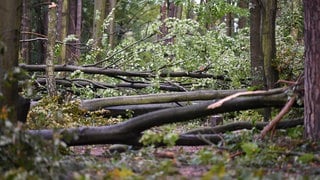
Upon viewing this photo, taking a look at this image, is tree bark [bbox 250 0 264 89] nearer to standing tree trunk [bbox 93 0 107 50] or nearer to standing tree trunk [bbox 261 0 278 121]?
standing tree trunk [bbox 261 0 278 121]

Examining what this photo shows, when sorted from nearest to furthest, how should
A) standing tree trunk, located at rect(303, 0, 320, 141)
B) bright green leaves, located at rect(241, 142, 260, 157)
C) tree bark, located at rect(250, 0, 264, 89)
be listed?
bright green leaves, located at rect(241, 142, 260, 157) → standing tree trunk, located at rect(303, 0, 320, 141) → tree bark, located at rect(250, 0, 264, 89)

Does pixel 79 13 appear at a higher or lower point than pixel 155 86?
higher

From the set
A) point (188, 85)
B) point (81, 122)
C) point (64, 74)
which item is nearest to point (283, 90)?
point (81, 122)

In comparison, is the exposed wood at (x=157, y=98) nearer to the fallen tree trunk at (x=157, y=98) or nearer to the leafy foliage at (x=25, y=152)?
the fallen tree trunk at (x=157, y=98)

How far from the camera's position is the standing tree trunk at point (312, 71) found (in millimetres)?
5586

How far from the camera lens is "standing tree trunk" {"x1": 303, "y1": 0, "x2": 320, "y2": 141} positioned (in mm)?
5586

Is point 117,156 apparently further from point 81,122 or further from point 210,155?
point 81,122

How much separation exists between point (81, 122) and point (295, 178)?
4.99 m

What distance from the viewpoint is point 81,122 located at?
870 centimetres

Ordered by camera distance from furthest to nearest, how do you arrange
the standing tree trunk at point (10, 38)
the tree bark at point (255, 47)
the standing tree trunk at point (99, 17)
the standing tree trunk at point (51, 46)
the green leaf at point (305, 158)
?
1. the standing tree trunk at point (99, 17)
2. the tree bark at point (255, 47)
3. the standing tree trunk at point (51, 46)
4. the standing tree trunk at point (10, 38)
5. the green leaf at point (305, 158)

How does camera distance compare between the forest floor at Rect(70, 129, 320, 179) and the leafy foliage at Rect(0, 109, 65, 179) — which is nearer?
the leafy foliage at Rect(0, 109, 65, 179)

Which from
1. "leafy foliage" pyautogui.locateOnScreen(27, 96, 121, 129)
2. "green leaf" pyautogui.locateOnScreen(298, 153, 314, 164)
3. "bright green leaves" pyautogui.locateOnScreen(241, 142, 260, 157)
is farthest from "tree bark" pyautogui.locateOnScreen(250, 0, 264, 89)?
"green leaf" pyautogui.locateOnScreen(298, 153, 314, 164)

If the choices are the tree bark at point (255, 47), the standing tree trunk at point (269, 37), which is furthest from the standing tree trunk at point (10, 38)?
the tree bark at point (255, 47)

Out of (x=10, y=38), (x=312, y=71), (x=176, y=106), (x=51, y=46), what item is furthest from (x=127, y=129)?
(x=51, y=46)
